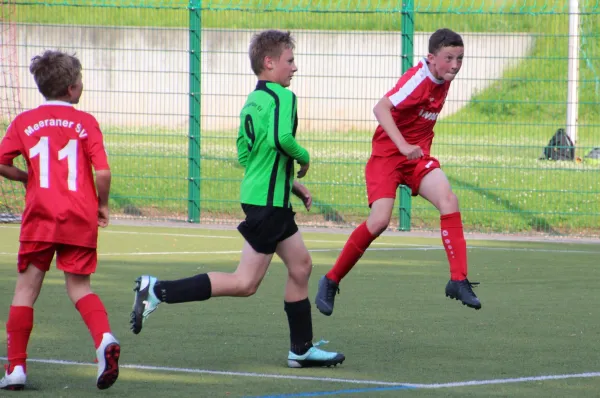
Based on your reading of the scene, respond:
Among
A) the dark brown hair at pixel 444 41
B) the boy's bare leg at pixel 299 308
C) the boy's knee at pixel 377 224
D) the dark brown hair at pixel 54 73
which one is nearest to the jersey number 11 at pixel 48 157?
the dark brown hair at pixel 54 73

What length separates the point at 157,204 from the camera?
14.9m

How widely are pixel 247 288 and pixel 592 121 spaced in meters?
9.10

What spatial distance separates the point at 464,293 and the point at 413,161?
1.00m

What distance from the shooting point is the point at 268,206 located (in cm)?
611

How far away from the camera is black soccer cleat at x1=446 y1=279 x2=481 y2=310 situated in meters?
7.13

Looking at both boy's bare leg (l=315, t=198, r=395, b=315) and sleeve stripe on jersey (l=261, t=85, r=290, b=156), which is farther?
boy's bare leg (l=315, t=198, r=395, b=315)

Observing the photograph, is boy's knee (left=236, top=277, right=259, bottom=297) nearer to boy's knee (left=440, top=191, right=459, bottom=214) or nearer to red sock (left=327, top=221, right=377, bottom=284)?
red sock (left=327, top=221, right=377, bottom=284)

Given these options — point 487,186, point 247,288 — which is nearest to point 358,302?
point 247,288

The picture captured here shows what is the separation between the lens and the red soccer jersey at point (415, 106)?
777 cm

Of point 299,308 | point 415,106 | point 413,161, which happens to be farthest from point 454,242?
point 299,308

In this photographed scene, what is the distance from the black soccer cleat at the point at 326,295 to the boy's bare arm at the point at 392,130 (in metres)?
0.90

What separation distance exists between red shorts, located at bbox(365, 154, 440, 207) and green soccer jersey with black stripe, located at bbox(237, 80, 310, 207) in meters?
1.73

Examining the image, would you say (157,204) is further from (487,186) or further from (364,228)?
(364,228)

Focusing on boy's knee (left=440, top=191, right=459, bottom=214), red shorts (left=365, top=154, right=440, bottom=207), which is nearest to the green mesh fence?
red shorts (left=365, top=154, right=440, bottom=207)
